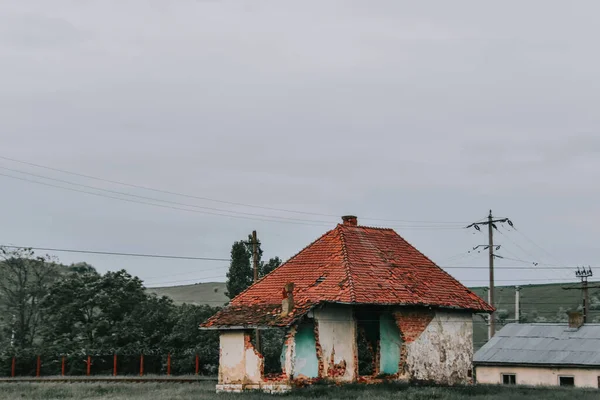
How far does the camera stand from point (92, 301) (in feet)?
173

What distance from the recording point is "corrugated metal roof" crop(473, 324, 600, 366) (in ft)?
157

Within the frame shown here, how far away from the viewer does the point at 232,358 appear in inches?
1324

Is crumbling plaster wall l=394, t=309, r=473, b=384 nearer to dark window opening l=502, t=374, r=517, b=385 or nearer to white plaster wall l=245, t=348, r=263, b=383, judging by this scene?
white plaster wall l=245, t=348, r=263, b=383

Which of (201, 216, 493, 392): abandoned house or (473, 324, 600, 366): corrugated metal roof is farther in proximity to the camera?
(473, 324, 600, 366): corrugated metal roof

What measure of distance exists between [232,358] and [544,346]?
23.2 metres

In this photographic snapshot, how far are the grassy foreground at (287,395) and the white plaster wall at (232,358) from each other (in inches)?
36.1

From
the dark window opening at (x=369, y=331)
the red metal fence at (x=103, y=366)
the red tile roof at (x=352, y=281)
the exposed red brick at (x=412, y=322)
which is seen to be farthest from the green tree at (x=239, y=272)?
the exposed red brick at (x=412, y=322)

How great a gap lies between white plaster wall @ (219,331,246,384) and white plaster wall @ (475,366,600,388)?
20444mm

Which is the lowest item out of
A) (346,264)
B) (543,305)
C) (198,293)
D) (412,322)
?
(412,322)

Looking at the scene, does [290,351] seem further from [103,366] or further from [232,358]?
[103,366]

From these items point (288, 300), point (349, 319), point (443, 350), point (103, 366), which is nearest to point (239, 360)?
point (288, 300)

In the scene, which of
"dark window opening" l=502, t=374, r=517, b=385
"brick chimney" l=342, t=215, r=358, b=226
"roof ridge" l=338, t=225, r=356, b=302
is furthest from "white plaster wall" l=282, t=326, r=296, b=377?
"dark window opening" l=502, t=374, r=517, b=385

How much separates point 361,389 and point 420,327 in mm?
5005

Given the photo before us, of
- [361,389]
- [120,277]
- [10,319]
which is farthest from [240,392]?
[10,319]
